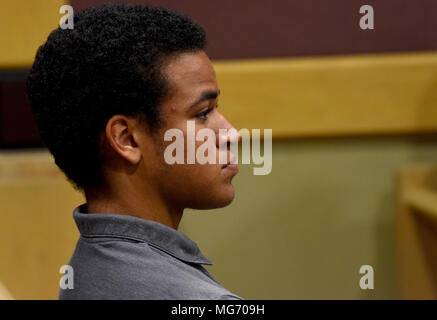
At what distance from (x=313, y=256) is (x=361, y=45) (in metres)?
0.46

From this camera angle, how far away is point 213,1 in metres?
1.33

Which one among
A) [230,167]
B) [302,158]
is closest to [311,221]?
[302,158]

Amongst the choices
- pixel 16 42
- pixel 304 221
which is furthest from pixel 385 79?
pixel 16 42

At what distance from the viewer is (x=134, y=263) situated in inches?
20.6

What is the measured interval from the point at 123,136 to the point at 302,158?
2.77 ft

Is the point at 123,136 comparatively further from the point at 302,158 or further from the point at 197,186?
the point at 302,158

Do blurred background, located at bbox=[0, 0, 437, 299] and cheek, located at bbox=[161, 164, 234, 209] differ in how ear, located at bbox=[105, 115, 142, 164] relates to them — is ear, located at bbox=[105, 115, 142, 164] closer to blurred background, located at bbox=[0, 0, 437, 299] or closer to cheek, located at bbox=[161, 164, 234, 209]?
cheek, located at bbox=[161, 164, 234, 209]

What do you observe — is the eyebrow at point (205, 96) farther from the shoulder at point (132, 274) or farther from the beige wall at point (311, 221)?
the beige wall at point (311, 221)

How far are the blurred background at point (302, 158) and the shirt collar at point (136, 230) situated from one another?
76 centimetres

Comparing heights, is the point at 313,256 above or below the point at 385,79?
below

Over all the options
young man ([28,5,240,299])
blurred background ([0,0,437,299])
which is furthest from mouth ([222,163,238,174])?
blurred background ([0,0,437,299])

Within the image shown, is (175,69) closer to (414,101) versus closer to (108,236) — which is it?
(108,236)

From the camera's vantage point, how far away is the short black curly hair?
0.56 m
